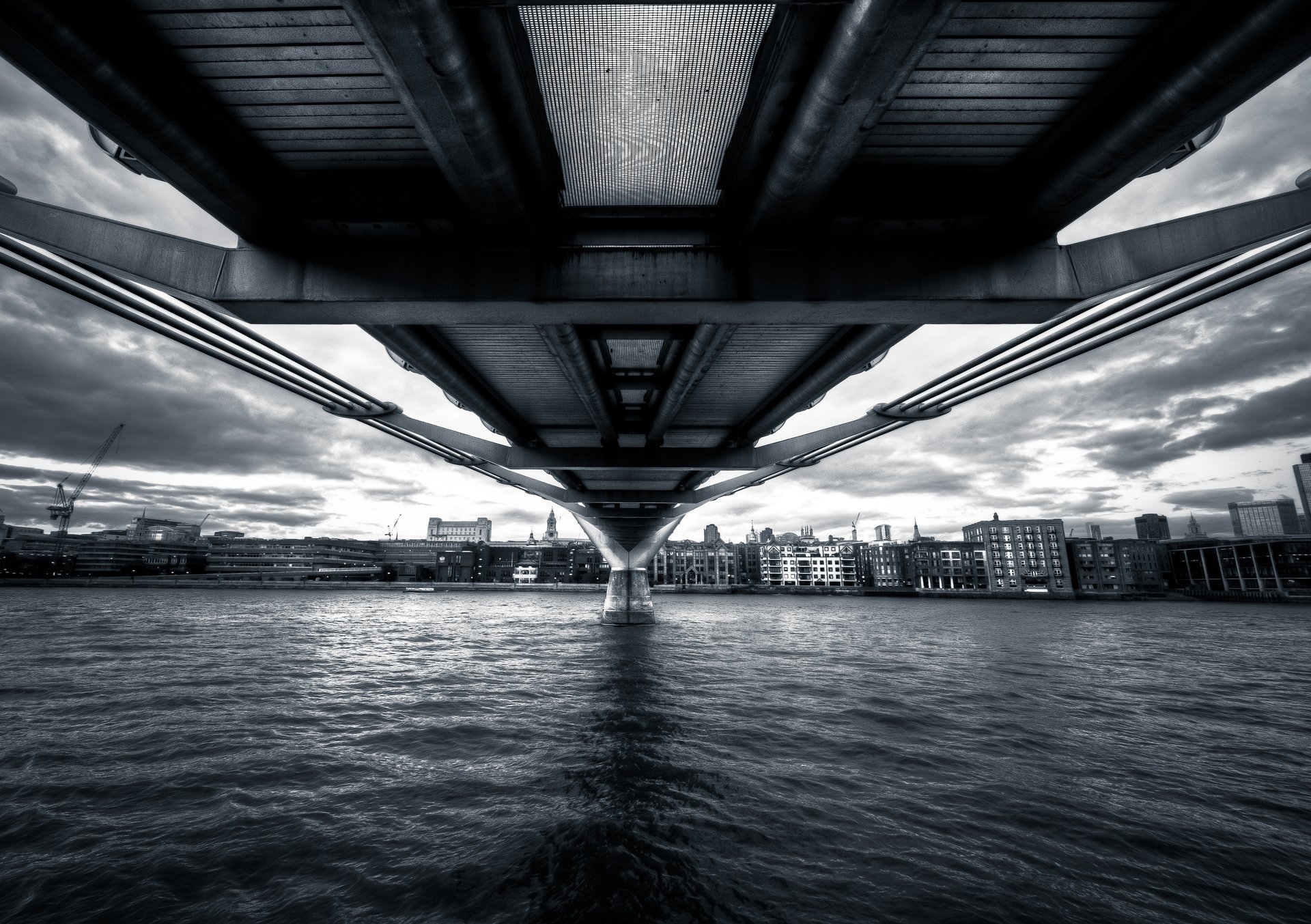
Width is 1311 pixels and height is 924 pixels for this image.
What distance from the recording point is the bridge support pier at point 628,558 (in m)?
47.3

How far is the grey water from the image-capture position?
23.0 feet

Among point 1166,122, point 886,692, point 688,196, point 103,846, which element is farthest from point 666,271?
point 886,692

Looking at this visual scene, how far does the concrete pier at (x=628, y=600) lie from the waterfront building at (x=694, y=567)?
121m

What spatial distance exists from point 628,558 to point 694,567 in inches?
5136

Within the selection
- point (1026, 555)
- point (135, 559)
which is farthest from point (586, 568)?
point (135, 559)

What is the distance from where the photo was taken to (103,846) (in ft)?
Result: 26.6

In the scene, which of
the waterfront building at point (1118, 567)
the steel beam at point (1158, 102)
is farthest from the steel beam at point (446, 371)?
the waterfront building at point (1118, 567)

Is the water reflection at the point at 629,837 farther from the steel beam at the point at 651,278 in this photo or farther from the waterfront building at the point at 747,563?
the waterfront building at the point at 747,563

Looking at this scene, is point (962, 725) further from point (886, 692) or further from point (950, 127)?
point (950, 127)

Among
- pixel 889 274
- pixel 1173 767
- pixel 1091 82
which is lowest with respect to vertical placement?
pixel 1173 767

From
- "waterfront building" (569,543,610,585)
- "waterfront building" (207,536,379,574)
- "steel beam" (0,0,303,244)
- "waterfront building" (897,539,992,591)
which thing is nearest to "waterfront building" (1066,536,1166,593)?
"waterfront building" (897,539,992,591)

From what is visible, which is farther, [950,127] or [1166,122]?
[950,127]

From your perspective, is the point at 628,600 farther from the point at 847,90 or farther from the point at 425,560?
the point at 425,560

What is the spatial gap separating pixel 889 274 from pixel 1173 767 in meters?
12.4
